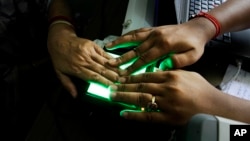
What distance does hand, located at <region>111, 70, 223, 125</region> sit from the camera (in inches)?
27.7

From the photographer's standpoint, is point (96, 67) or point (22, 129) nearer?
point (96, 67)

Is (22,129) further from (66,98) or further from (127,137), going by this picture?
(127,137)

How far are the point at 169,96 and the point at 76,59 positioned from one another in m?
0.28

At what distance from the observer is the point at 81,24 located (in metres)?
1.13

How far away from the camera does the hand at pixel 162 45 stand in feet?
2.51

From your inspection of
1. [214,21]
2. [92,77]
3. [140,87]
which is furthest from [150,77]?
[214,21]

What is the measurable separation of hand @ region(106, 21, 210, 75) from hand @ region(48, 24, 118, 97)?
3cm

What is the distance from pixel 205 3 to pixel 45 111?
61 centimetres

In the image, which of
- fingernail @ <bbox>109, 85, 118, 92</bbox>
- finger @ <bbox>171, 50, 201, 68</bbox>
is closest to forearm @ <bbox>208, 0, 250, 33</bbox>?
finger @ <bbox>171, 50, 201, 68</bbox>

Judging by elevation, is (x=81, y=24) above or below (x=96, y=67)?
above

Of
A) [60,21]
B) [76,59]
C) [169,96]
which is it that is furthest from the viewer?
[60,21]

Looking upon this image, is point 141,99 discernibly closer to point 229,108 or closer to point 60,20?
point 229,108

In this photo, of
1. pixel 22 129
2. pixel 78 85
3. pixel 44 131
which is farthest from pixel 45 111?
pixel 22 129

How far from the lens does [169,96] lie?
0.71 m
